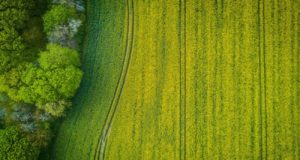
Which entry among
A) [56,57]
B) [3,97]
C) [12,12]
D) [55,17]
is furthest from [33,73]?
[12,12]

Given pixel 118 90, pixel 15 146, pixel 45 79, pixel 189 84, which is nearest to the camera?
pixel 15 146

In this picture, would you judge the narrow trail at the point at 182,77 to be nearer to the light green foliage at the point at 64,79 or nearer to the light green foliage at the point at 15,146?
the light green foliage at the point at 64,79

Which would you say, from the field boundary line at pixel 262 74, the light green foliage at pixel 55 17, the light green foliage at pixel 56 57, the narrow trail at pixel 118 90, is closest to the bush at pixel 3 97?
the light green foliage at pixel 56 57

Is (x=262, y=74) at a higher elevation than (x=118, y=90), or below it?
higher

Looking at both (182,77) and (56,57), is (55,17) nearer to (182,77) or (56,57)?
(56,57)

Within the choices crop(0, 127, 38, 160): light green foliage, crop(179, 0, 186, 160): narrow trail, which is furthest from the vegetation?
crop(179, 0, 186, 160): narrow trail

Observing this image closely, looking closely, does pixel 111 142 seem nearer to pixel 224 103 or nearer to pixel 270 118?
pixel 224 103
